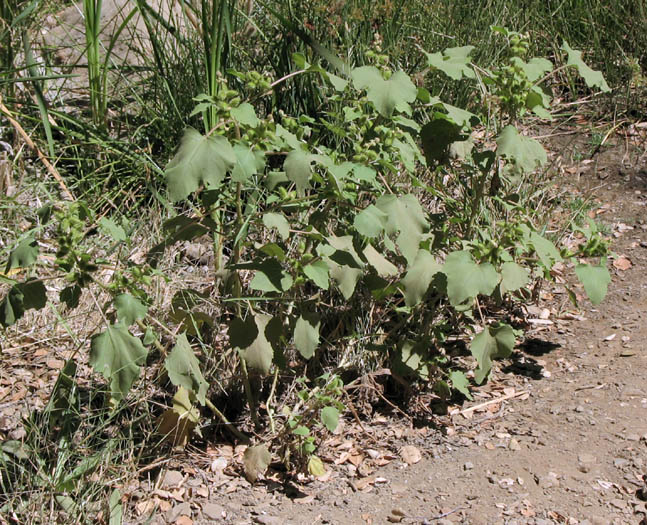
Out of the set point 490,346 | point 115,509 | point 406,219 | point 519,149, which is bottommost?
point 115,509

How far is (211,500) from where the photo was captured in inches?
109

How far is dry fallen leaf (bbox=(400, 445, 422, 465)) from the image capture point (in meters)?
2.89

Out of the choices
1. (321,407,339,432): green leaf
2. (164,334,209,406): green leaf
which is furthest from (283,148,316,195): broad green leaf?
(321,407,339,432): green leaf

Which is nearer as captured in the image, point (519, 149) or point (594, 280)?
point (519, 149)

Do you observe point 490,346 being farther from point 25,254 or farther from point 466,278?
point 25,254

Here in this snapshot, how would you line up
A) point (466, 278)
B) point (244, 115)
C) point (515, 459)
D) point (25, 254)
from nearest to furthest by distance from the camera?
point (244, 115) < point (25, 254) < point (466, 278) < point (515, 459)

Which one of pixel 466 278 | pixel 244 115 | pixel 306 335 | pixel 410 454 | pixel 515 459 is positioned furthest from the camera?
pixel 410 454

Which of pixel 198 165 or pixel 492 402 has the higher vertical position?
pixel 198 165

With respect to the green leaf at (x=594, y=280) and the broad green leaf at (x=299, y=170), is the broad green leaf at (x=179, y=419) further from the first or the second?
the green leaf at (x=594, y=280)

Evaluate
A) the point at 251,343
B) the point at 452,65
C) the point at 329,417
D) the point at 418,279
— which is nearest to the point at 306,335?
the point at 251,343

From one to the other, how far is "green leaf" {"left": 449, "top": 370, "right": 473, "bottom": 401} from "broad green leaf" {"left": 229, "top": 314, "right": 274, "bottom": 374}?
727mm

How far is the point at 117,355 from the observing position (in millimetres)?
2346

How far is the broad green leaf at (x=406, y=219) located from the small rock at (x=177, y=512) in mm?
1110

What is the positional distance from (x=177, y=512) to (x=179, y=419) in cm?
31
